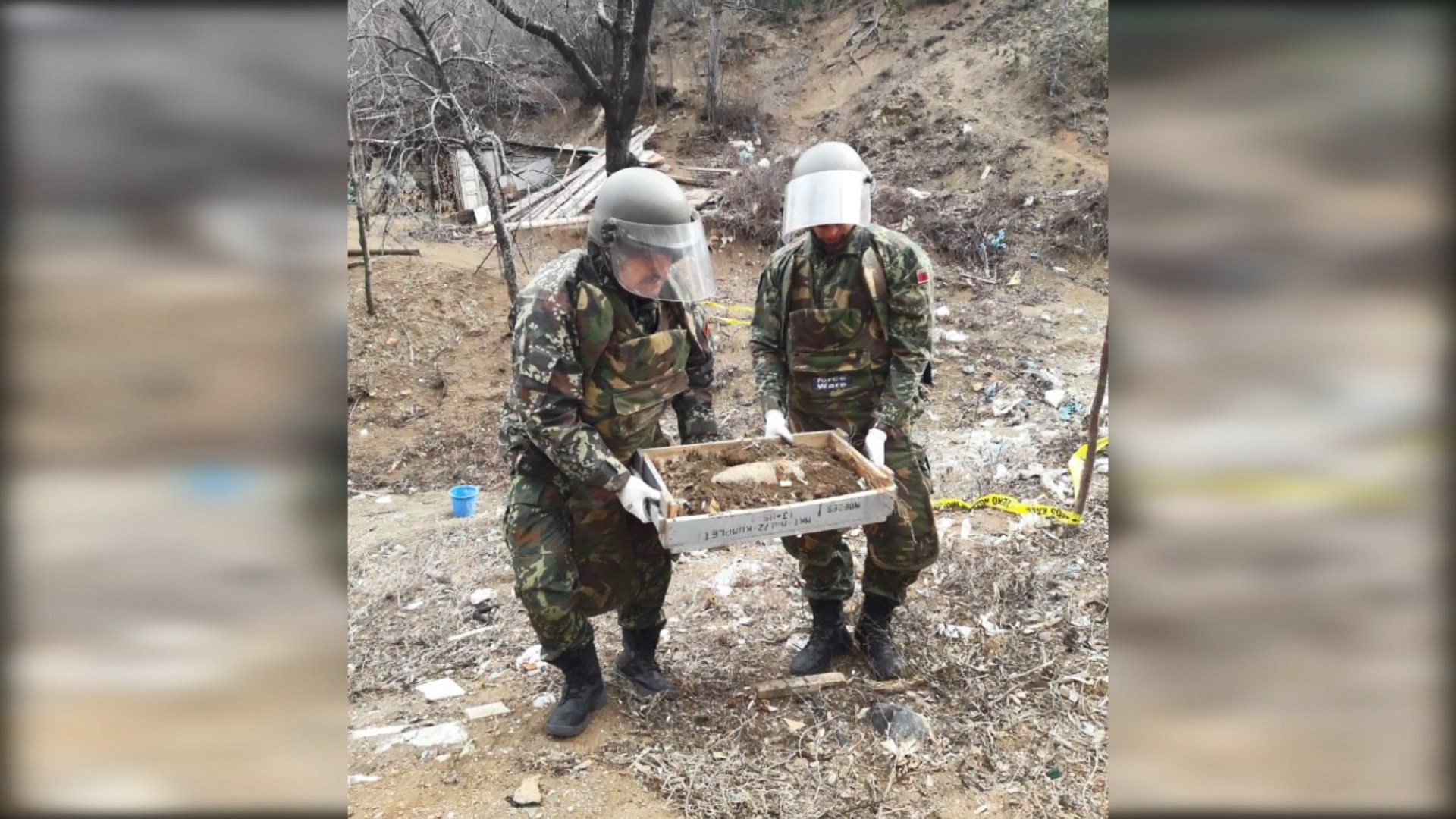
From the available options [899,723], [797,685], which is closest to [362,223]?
[797,685]

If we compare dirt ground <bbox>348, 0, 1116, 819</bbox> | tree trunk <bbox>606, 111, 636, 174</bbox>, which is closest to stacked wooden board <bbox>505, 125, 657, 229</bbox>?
dirt ground <bbox>348, 0, 1116, 819</bbox>

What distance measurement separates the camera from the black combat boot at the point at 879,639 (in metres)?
3.64

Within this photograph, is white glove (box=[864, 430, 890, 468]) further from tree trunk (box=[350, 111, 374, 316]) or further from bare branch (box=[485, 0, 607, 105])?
tree trunk (box=[350, 111, 374, 316])

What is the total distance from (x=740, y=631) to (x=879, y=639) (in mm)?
745

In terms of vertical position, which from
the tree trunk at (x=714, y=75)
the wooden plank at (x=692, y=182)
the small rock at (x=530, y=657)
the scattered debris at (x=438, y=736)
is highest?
the tree trunk at (x=714, y=75)

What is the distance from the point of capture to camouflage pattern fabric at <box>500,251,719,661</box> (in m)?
2.89

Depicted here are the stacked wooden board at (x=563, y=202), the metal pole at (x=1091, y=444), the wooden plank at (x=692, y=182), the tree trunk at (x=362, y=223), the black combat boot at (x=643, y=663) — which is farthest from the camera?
the wooden plank at (x=692, y=182)

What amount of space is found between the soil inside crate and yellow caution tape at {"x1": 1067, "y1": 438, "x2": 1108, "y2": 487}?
2719 millimetres

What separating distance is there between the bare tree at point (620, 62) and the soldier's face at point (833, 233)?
4.50m

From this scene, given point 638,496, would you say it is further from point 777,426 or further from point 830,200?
point 830,200

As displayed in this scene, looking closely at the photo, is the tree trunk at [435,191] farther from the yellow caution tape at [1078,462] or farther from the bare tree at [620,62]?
the yellow caution tape at [1078,462]

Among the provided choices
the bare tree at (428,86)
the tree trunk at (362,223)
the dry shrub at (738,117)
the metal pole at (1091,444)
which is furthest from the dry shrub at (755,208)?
the metal pole at (1091,444)

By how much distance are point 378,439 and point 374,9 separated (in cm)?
423

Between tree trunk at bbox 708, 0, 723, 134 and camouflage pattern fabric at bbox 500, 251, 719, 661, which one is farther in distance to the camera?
tree trunk at bbox 708, 0, 723, 134
